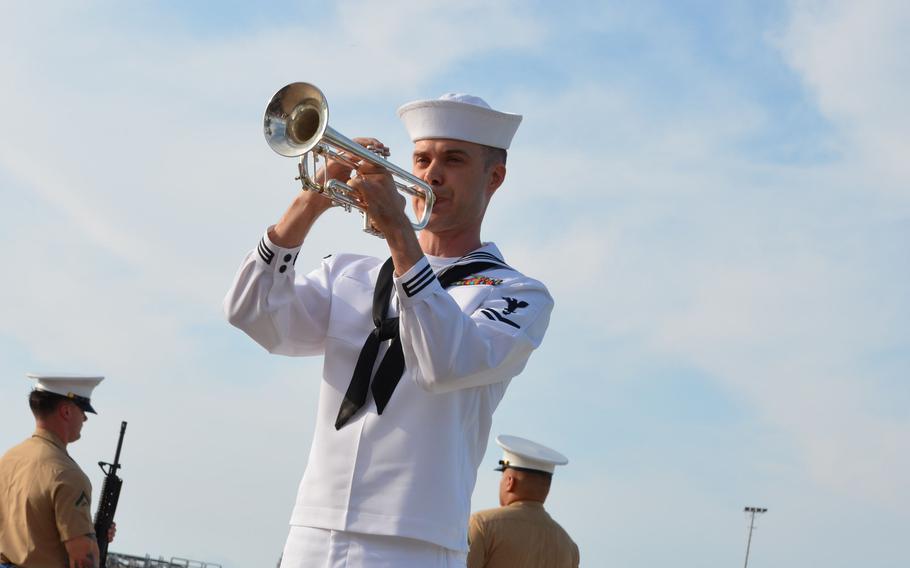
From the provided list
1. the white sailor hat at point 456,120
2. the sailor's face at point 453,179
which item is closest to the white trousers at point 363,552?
the sailor's face at point 453,179

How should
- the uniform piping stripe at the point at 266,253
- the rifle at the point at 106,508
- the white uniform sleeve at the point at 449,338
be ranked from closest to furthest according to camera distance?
the white uniform sleeve at the point at 449,338
the uniform piping stripe at the point at 266,253
the rifle at the point at 106,508

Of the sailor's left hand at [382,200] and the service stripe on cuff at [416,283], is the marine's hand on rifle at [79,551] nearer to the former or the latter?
the sailor's left hand at [382,200]

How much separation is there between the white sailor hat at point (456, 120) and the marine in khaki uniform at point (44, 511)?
3.90 meters

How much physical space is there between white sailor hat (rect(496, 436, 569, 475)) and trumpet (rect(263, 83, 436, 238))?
4179 mm

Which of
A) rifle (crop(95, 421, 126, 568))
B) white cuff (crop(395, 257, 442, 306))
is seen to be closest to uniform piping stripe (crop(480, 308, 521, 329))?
white cuff (crop(395, 257, 442, 306))

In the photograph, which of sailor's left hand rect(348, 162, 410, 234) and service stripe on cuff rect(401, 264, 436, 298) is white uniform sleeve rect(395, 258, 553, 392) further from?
sailor's left hand rect(348, 162, 410, 234)

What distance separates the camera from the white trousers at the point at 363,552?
13.6 ft

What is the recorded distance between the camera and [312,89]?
14.7 ft

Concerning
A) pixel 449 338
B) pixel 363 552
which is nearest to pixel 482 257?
pixel 449 338

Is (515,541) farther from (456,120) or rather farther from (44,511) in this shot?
(456,120)

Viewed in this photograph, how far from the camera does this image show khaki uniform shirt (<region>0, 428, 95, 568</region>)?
769 centimetres

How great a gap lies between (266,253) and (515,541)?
4096mm

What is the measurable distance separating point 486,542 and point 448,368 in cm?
429

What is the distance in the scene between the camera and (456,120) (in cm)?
484
